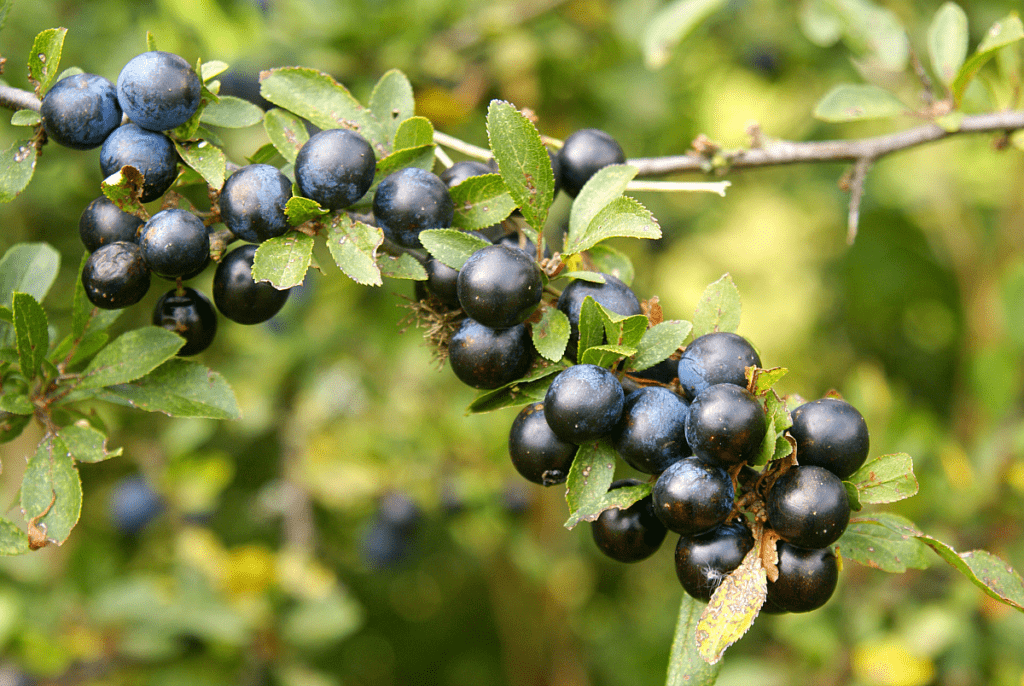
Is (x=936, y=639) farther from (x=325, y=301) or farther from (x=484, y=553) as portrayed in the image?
(x=325, y=301)

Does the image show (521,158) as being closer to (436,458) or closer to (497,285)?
(497,285)

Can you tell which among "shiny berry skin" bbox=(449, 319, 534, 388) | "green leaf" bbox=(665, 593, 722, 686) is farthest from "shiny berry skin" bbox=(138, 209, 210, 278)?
"green leaf" bbox=(665, 593, 722, 686)

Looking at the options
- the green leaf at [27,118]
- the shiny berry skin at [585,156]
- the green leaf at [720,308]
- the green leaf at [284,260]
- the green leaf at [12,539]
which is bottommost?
the green leaf at [12,539]

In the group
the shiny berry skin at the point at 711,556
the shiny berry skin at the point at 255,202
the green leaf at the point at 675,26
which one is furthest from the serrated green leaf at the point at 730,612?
the green leaf at the point at 675,26

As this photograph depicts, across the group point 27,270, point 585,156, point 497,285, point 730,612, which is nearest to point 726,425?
point 730,612

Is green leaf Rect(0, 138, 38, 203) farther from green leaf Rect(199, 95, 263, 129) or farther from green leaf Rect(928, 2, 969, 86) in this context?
green leaf Rect(928, 2, 969, 86)

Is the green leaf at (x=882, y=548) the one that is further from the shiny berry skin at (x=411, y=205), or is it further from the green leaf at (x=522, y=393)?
the shiny berry skin at (x=411, y=205)
